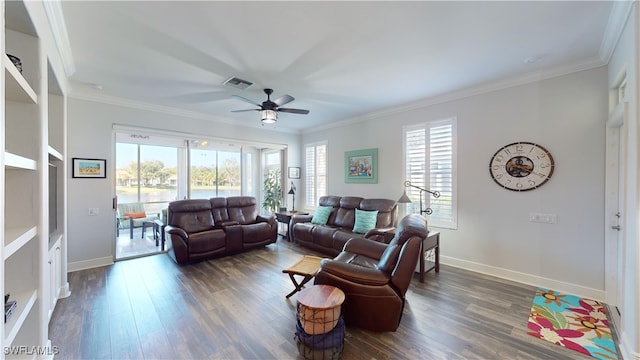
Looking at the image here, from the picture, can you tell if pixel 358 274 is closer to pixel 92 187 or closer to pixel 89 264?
pixel 89 264

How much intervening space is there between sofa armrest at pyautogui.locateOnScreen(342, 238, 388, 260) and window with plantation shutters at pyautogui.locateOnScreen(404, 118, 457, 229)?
1619mm

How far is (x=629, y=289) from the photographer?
201 centimetres

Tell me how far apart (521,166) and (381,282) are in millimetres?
2799

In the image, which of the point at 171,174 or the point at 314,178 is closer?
the point at 314,178

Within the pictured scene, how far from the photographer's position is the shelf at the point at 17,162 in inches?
53.1

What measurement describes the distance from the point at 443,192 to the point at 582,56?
7.66 ft

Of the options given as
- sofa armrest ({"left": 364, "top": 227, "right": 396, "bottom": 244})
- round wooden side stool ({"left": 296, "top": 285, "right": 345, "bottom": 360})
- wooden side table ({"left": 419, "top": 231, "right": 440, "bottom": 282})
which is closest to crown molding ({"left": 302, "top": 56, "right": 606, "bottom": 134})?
wooden side table ({"left": 419, "top": 231, "right": 440, "bottom": 282})

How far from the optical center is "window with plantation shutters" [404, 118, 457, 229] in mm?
4211

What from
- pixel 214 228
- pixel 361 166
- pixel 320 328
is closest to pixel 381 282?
pixel 320 328

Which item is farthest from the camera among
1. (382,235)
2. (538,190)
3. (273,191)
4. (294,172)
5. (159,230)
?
(273,191)

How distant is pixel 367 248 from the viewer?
331cm

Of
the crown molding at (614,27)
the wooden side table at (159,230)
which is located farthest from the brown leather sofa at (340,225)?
the crown molding at (614,27)

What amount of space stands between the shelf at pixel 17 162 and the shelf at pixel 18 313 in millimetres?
897

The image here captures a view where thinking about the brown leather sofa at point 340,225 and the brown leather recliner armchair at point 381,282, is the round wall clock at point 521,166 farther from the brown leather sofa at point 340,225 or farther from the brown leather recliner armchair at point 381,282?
the brown leather recliner armchair at point 381,282
